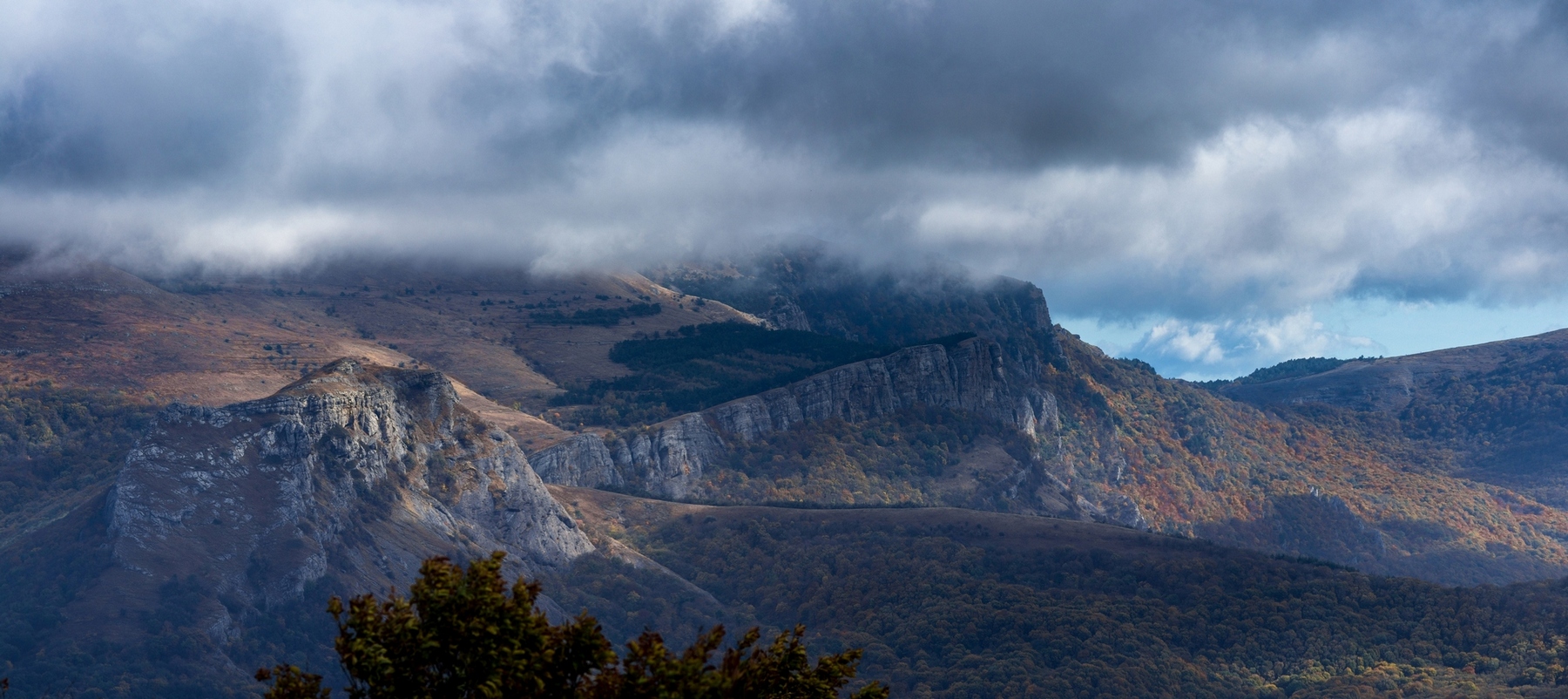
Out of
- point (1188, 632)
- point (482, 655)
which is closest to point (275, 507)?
point (1188, 632)

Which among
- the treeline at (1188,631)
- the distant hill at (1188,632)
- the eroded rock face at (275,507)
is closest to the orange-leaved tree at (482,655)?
the distant hill at (1188,632)

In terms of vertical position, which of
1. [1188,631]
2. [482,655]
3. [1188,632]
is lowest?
[1188,632]

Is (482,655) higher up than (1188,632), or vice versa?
(482,655)

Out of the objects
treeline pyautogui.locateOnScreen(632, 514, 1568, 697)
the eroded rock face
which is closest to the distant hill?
treeline pyautogui.locateOnScreen(632, 514, 1568, 697)

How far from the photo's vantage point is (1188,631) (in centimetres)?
17900

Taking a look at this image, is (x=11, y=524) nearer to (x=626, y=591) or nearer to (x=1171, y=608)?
(x=626, y=591)

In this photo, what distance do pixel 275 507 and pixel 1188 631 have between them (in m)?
127

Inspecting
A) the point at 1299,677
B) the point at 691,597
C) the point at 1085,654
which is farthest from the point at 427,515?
the point at 1299,677

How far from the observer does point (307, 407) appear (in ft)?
613

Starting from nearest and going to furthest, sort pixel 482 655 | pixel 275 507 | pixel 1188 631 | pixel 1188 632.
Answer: pixel 482 655 < pixel 275 507 < pixel 1188 632 < pixel 1188 631

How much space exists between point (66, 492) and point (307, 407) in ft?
142

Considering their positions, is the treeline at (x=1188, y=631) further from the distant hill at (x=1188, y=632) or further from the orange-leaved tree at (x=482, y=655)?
the orange-leaved tree at (x=482, y=655)

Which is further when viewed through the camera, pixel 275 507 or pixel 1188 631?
pixel 1188 631

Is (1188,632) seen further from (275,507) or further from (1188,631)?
(275,507)
